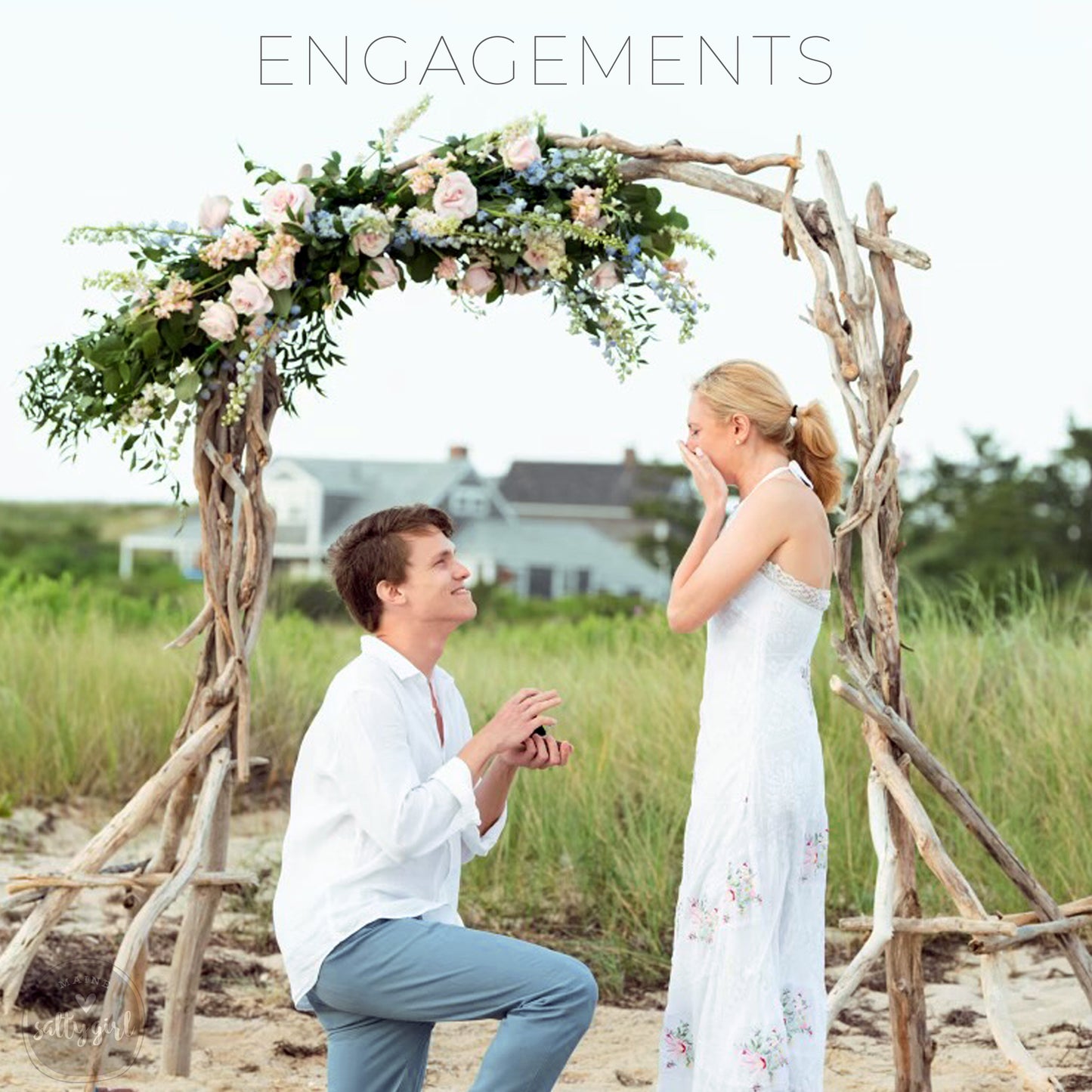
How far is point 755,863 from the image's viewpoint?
3078mm

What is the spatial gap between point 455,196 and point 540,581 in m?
34.0

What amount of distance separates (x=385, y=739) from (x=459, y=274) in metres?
1.72

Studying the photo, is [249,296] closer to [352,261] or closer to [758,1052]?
[352,261]

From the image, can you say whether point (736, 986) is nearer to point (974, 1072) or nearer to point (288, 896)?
point (288, 896)

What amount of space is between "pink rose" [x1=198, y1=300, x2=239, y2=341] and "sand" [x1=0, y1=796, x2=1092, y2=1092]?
190 centimetres

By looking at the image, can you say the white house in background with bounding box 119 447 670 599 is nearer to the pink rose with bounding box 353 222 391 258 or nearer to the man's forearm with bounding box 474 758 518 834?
the pink rose with bounding box 353 222 391 258

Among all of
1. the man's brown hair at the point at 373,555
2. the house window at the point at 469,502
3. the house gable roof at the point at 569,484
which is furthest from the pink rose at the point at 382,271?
the house gable roof at the point at 569,484

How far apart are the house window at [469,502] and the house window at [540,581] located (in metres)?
1.84

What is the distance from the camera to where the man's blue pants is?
2656 millimetres

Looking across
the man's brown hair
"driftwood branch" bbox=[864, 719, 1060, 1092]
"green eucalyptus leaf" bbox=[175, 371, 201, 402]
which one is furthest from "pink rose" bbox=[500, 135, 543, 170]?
"driftwood branch" bbox=[864, 719, 1060, 1092]

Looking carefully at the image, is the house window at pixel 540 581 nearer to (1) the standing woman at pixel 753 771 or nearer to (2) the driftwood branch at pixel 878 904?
(2) the driftwood branch at pixel 878 904

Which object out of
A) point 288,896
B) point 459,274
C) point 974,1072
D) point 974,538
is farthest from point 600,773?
point 974,538

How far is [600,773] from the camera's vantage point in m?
5.65
